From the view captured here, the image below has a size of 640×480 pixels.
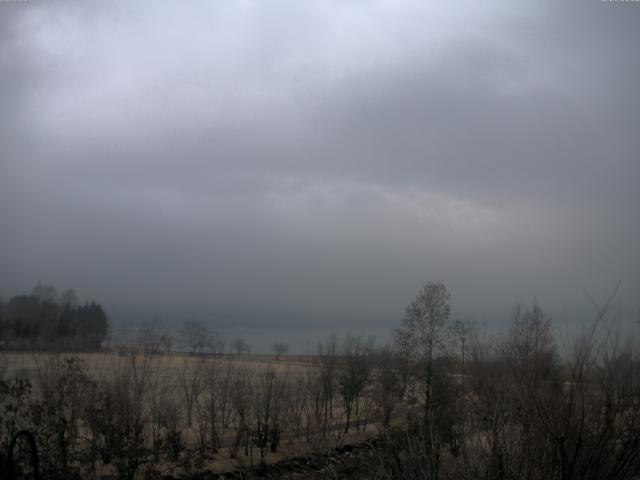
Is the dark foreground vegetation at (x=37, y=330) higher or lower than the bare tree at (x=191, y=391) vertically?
higher

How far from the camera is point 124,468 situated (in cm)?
1750

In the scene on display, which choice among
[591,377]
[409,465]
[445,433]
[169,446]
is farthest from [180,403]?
[591,377]

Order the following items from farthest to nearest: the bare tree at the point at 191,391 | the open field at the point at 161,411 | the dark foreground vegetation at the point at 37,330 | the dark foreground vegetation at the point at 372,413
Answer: the bare tree at the point at 191,391 → the dark foreground vegetation at the point at 37,330 → the open field at the point at 161,411 → the dark foreground vegetation at the point at 372,413

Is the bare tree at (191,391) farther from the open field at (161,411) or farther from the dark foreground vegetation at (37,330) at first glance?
the dark foreground vegetation at (37,330)

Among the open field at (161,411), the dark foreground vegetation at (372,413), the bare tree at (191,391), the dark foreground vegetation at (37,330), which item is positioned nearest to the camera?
the dark foreground vegetation at (372,413)

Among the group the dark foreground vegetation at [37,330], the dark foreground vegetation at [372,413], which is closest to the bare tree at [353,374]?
the dark foreground vegetation at [372,413]

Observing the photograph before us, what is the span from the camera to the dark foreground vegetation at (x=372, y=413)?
912 centimetres

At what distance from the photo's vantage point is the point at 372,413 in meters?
41.8

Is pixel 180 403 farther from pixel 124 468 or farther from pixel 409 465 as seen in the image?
pixel 409 465

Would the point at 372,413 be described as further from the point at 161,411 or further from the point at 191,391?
the point at 161,411

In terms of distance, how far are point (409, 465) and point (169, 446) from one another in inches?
542

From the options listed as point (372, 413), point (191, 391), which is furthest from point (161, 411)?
point (372, 413)

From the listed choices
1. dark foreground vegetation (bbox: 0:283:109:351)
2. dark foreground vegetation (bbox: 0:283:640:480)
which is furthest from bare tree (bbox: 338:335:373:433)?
dark foreground vegetation (bbox: 0:283:109:351)

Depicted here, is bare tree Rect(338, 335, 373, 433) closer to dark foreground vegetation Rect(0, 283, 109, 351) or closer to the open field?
the open field
